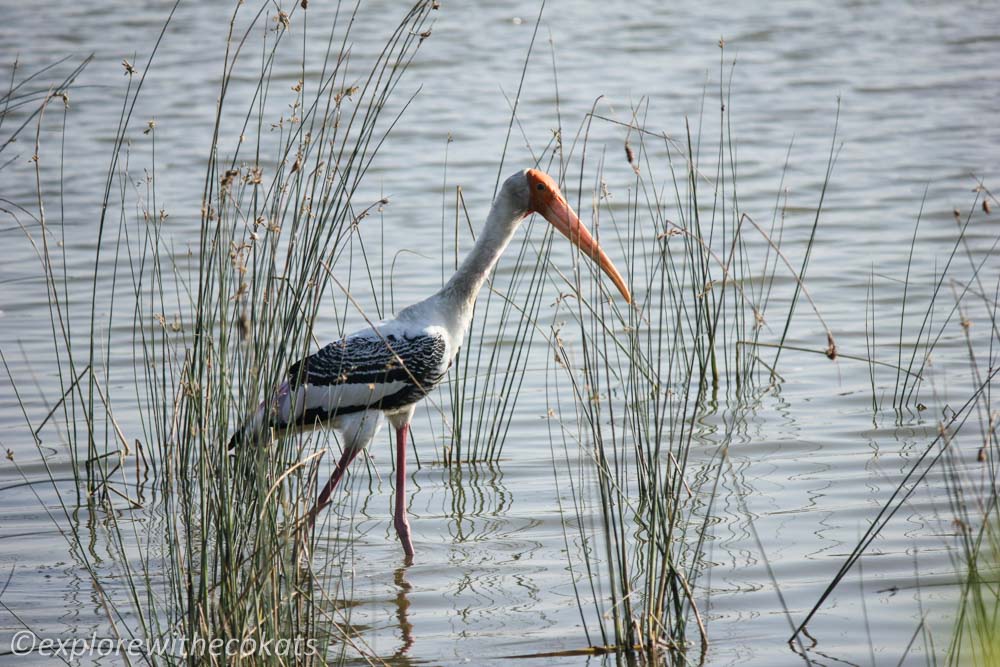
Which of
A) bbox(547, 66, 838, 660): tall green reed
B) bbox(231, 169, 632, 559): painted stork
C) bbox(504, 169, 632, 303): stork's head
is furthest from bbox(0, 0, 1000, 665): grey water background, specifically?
bbox(504, 169, 632, 303): stork's head

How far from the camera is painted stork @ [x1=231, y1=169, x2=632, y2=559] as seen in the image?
4215 millimetres

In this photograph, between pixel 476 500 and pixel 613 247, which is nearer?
pixel 476 500

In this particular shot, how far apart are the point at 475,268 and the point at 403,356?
16.8 inches

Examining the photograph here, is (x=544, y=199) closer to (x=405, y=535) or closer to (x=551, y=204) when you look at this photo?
(x=551, y=204)

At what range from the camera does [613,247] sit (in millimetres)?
8016

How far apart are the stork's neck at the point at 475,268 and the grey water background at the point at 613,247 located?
2.24 feet

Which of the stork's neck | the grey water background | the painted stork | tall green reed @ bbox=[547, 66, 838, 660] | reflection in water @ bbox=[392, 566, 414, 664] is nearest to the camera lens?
tall green reed @ bbox=[547, 66, 838, 660]

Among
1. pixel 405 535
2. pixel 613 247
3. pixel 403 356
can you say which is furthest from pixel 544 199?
pixel 613 247

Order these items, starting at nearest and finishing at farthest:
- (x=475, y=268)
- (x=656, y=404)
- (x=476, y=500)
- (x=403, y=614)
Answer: (x=656, y=404) → (x=403, y=614) → (x=475, y=268) → (x=476, y=500)

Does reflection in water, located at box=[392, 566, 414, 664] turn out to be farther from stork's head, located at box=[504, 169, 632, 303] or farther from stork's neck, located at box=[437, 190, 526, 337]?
stork's head, located at box=[504, 169, 632, 303]

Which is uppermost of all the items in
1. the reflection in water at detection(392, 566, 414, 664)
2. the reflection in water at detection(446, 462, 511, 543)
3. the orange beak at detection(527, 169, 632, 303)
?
the orange beak at detection(527, 169, 632, 303)

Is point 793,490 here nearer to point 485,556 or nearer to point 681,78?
point 485,556

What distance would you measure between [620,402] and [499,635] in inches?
87.7

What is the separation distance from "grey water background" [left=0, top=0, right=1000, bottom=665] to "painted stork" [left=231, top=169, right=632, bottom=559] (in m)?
0.40
